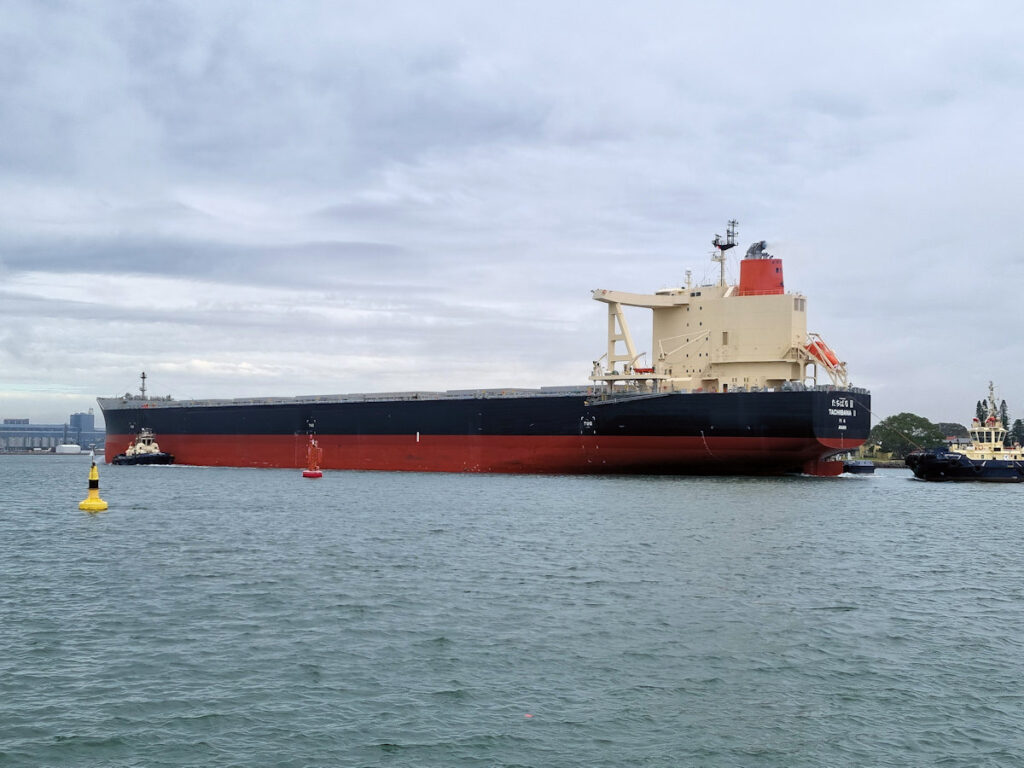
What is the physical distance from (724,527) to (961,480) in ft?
104

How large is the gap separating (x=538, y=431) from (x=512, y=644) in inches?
1195

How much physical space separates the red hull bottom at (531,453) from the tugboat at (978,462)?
7.36m

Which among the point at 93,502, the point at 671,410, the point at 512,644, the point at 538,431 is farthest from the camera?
the point at 538,431

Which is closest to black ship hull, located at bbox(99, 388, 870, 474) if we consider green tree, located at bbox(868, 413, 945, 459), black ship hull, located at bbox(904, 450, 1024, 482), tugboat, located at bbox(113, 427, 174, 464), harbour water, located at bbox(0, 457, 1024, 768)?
tugboat, located at bbox(113, 427, 174, 464)

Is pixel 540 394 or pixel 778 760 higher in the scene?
pixel 540 394

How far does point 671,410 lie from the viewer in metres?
38.1

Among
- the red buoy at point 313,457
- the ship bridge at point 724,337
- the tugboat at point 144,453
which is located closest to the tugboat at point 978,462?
the ship bridge at point 724,337

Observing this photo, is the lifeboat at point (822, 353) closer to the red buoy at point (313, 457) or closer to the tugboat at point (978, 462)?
the tugboat at point (978, 462)

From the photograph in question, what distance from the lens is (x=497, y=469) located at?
4372 cm

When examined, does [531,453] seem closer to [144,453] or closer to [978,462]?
[978,462]

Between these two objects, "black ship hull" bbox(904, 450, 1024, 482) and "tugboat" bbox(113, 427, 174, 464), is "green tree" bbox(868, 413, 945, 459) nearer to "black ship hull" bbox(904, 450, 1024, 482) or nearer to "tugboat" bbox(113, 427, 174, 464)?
"black ship hull" bbox(904, 450, 1024, 482)

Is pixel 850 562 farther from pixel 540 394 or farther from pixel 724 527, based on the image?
pixel 540 394

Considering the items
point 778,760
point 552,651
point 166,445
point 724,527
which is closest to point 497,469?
point 724,527

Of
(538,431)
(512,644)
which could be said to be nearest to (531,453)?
(538,431)
